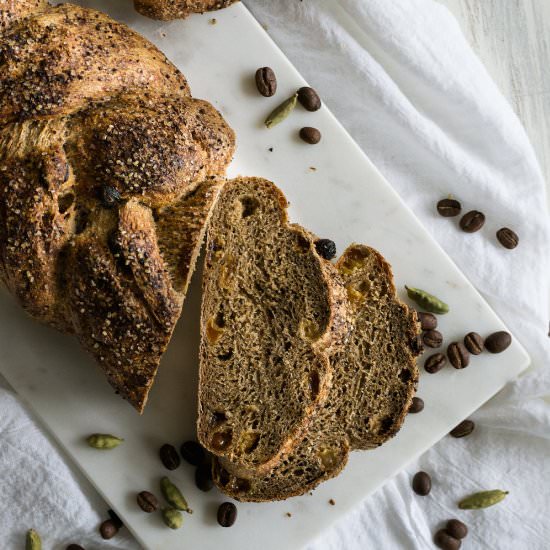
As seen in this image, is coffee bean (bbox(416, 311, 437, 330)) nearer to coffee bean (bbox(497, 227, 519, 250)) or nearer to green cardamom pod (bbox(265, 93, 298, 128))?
coffee bean (bbox(497, 227, 519, 250))

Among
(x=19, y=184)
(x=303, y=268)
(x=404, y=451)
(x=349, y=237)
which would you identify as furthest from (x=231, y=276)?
(x=404, y=451)

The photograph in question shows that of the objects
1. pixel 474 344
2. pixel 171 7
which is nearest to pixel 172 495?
pixel 474 344

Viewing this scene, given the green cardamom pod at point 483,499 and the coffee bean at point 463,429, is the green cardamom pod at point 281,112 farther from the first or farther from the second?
the green cardamom pod at point 483,499

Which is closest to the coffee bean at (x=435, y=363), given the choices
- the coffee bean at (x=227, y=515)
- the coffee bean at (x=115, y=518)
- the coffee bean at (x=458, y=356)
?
the coffee bean at (x=458, y=356)

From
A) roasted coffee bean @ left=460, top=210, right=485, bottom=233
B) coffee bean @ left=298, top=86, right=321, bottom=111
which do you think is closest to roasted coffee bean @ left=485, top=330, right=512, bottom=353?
A: roasted coffee bean @ left=460, top=210, right=485, bottom=233

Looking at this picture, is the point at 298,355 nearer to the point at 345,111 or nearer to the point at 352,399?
the point at 352,399

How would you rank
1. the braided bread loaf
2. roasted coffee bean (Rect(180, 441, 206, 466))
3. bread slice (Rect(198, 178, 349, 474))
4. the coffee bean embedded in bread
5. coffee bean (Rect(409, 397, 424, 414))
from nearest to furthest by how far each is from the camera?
the braided bread loaf < bread slice (Rect(198, 178, 349, 474)) < the coffee bean embedded in bread < roasted coffee bean (Rect(180, 441, 206, 466)) < coffee bean (Rect(409, 397, 424, 414))

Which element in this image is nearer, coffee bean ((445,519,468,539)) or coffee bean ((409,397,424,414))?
coffee bean ((409,397,424,414))
